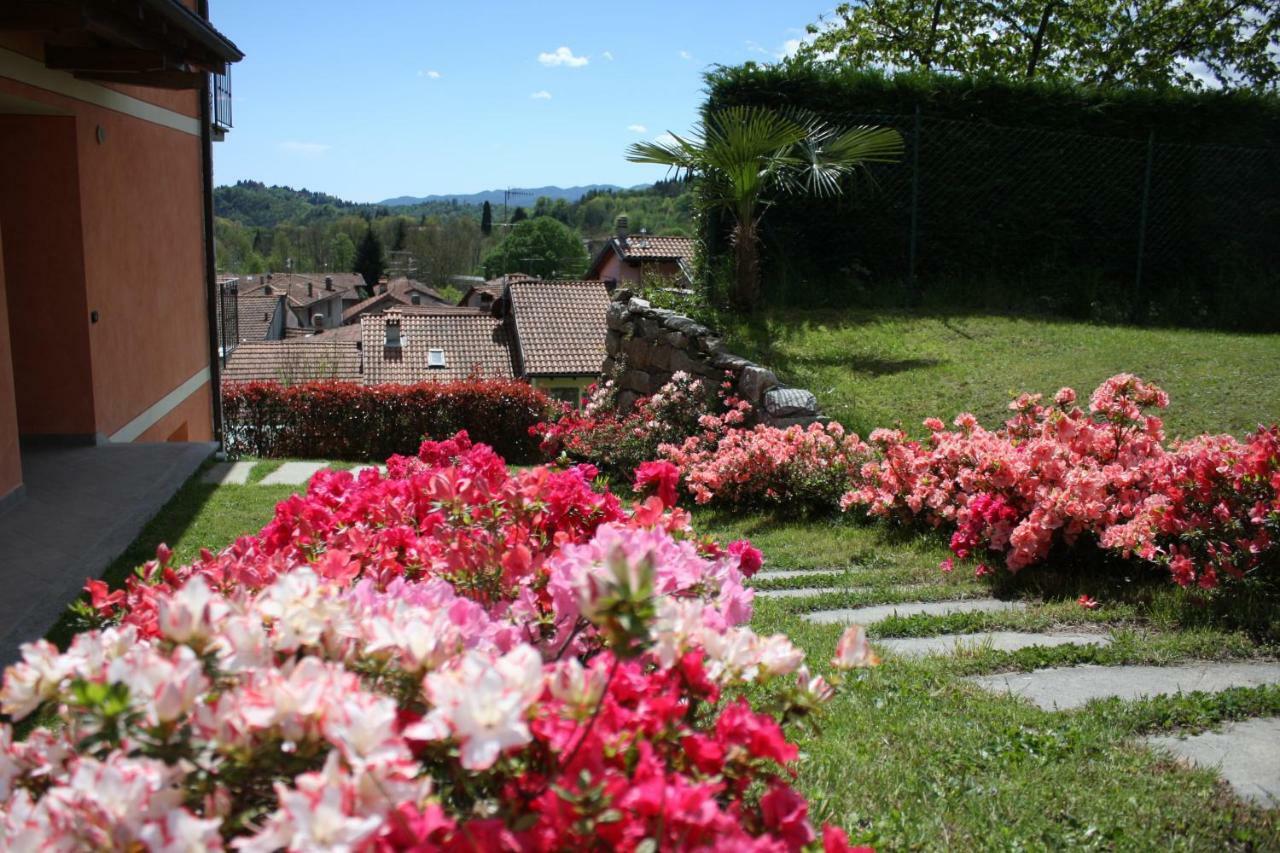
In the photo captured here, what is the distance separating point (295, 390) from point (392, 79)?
36.0 meters

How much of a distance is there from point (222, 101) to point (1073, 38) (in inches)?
573

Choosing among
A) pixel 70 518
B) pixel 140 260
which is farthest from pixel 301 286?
pixel 70 518

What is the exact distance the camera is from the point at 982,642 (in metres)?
3.90

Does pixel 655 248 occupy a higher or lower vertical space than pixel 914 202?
lower

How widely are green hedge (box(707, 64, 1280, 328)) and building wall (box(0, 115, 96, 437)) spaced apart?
19.5 feet

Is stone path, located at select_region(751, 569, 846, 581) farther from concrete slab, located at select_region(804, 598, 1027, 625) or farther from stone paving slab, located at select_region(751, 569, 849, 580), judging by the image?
concrete slab, located at select_region(804, 598, 1027, 625)

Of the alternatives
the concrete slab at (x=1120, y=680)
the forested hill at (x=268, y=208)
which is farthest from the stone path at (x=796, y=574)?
the forested hill at (x=268, y=208)

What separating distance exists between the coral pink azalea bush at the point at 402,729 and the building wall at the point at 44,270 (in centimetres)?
712

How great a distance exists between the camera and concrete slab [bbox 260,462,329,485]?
27.8 ft

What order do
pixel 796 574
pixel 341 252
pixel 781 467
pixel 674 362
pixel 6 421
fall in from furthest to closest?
pixel 341 252, pixel 674 362, pixel 781 467, pixel 6 421, pixel 796 574

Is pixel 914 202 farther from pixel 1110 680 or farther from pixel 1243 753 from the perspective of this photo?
pixel 1243 753

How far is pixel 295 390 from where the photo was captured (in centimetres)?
1391

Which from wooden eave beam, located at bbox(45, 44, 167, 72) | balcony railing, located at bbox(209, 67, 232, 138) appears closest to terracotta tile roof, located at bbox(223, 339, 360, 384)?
balcony railing, located at bbox(209, 67, 232, 138)

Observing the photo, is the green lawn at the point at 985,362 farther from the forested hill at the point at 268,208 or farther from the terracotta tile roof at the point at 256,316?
the forested hill at the point at 268,208
